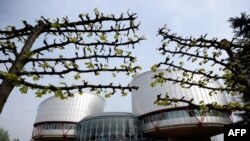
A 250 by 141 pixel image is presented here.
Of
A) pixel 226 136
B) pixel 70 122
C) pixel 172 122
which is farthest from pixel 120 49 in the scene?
pixel 70 122

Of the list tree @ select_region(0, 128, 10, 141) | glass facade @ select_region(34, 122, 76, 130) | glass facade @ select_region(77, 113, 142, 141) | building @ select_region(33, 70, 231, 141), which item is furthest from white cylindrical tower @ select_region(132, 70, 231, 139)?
tree @ select_region(0, 128, 10, 141)

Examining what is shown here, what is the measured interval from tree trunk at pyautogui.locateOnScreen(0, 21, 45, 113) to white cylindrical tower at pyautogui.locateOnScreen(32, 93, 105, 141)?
162 ft

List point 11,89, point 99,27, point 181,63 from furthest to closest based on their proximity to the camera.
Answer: point 181,63, point 99,27, point 11,89

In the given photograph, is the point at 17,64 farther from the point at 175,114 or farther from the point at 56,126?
the point at 56,126

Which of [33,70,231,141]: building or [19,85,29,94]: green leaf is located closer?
[19,85,29,94]: green leaf

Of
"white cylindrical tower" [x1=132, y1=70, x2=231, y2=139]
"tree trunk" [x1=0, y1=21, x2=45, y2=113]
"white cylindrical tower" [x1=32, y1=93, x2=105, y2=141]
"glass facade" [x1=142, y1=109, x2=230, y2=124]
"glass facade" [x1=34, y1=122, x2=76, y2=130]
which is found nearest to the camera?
"tree trunk" [x1=0, y1=21, x2=45, y2=113]

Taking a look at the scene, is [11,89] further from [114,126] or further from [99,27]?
[114,126]

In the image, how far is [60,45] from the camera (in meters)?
Result: 5.42

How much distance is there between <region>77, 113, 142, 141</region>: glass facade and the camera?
37.1 m

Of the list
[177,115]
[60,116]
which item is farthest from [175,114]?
[60,116]

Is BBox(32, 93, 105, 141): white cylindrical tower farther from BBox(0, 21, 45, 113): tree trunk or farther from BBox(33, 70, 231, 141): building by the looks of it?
BBox(0, 21, 45, 113): tree trunk

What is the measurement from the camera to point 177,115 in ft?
115

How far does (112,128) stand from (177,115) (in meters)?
11.5

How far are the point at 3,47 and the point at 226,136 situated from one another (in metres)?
6.47
